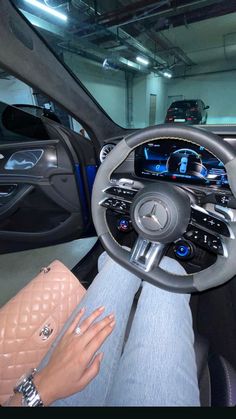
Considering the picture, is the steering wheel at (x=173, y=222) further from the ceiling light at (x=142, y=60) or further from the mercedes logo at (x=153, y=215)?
the ceiling light at (x=142, y=60)

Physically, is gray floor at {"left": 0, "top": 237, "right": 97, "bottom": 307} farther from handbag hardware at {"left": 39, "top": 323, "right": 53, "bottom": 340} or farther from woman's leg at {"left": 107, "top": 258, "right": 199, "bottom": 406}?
woman's leg at {"left": 107, "top": 258, "right": 199, "bottom": 406}

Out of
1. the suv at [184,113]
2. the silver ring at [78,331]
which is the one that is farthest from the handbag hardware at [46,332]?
the suv at [184,113]

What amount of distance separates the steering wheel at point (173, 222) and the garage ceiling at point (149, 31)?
292 cm

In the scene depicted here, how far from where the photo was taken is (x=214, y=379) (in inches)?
24.8

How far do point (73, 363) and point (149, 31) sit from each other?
9.09 metres

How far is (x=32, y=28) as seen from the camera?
3.17ft

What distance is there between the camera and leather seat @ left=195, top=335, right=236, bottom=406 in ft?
1.86

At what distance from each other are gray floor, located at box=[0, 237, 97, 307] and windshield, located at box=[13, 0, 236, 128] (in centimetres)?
109

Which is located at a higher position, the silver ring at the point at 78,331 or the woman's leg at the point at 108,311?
the silver ring at the point at 78,331

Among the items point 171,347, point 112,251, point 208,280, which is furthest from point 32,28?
point 171,347

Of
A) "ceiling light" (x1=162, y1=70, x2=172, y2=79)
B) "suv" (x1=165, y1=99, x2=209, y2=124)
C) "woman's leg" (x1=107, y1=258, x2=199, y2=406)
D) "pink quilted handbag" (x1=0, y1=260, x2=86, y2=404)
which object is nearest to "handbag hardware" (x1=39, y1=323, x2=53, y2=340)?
"pink quilted handbag" (x1=0, y1=260, x2=86, y2=404)

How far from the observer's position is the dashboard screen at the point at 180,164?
3.14ft

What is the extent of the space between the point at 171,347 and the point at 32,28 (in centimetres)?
124

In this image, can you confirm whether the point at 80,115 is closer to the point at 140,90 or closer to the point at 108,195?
the point at 108,195
